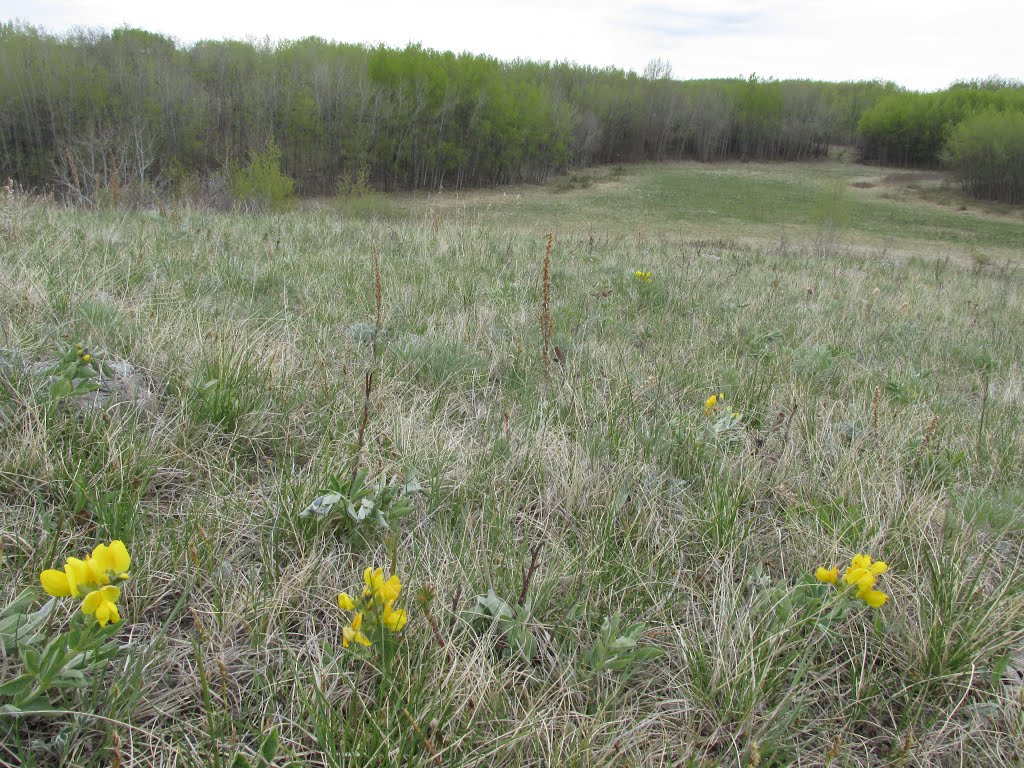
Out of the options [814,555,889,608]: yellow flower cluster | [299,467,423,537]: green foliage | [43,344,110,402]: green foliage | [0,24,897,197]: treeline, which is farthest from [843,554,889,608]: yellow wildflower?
[0,24,897,197]: treeline

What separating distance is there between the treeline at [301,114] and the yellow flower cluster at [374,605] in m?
36.1

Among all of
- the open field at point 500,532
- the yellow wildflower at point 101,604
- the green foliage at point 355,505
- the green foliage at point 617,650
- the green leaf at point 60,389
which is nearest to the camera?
the yellow wildflower at point 101,604

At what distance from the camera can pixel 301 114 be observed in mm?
56688

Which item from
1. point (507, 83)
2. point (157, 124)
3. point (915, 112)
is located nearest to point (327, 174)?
point (157, 124)

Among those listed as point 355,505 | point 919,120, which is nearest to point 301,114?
point 355,505

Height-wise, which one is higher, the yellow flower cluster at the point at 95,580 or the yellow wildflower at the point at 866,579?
the yellow flower cluster at the point at 95,580

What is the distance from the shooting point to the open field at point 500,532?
129 centimetres

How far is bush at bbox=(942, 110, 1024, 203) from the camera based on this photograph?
197 ft

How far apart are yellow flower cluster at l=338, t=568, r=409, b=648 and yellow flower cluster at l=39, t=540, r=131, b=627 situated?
38 cm

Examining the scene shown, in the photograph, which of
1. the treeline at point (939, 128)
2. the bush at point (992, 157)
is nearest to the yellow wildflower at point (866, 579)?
the bush at point (992, 157)

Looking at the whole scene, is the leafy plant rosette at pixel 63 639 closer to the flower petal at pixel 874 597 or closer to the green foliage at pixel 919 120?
the flower petal at pixel 874 597

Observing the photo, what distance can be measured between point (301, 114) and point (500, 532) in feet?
207

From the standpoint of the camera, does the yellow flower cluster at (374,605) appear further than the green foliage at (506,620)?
No

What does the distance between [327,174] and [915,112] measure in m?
79.9
